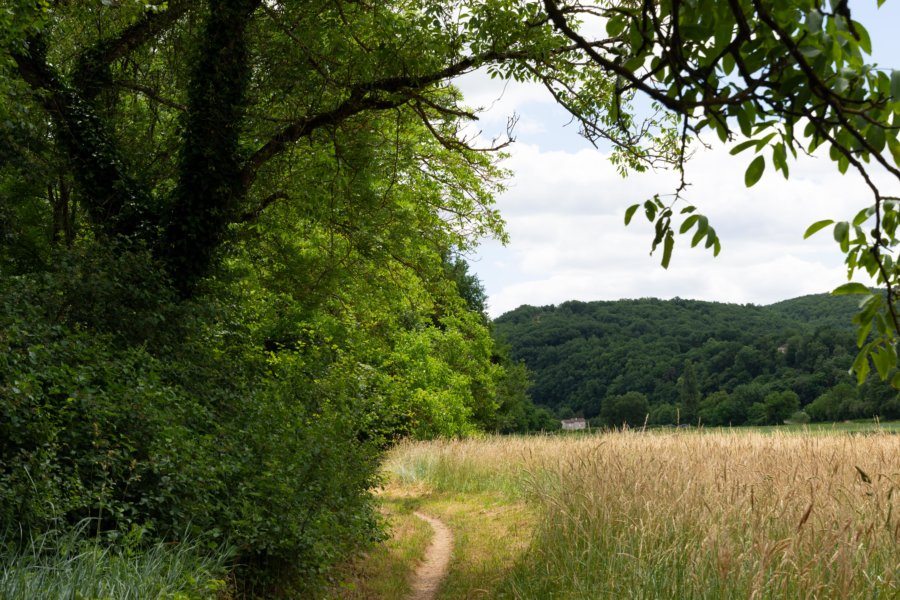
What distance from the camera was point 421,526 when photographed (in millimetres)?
12070

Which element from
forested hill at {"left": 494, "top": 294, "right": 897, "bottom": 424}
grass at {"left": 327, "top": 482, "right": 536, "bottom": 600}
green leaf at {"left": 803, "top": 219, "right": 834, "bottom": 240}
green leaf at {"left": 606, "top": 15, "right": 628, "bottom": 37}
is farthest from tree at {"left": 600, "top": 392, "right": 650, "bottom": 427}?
green leaf at {"left": 803, "top": 219, "right": 834, "bottom": 240}

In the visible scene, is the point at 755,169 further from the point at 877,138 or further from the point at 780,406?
the point at 780,406

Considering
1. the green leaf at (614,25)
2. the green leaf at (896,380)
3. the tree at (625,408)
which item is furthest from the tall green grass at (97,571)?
the tree at (625,408)

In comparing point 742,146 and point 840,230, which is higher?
point 742,146

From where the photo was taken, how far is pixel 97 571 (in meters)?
4.80

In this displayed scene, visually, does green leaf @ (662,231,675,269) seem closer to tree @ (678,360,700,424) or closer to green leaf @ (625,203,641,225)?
green leaf @ (625,203,641,225)

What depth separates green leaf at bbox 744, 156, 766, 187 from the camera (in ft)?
7.57

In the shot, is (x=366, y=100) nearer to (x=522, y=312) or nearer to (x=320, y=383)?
(x=320, y=383)

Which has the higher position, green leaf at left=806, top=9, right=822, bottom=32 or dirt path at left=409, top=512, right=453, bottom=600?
green leaf at left=806, top=9, right=822, bottom=32

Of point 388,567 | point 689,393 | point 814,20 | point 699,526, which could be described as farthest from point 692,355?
point 814,20

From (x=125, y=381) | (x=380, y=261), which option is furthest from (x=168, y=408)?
(x=380, y=261)

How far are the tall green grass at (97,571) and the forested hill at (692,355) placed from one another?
64.7ft

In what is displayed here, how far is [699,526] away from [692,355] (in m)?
42.3

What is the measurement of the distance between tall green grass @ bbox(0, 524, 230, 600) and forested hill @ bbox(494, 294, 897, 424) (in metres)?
19.7
